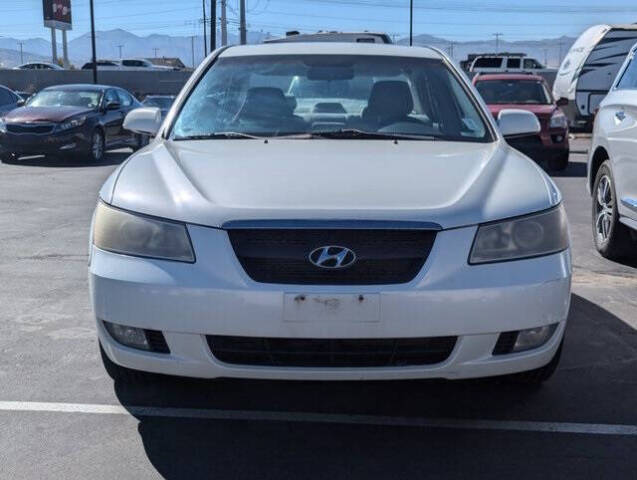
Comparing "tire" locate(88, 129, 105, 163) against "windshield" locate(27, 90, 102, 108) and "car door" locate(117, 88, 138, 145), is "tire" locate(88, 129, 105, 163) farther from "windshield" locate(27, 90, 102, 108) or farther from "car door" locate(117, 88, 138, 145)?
"car door" locate(117, 88, 138, 145)

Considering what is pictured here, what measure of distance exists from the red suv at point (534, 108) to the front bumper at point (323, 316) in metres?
9.37

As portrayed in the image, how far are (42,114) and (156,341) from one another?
12.8 meters

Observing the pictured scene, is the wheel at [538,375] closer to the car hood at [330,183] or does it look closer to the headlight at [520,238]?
the headlight at [520,238]

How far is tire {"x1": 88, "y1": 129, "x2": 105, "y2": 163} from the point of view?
15383 mm

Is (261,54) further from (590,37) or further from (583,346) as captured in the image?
(590,37)

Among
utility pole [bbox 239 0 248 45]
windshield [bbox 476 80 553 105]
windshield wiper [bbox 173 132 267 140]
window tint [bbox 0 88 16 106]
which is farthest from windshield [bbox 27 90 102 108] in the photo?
utility pole [bbox 239 0 248 45]

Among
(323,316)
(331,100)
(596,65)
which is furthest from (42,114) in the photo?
(323,316)

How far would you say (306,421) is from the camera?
3566mm

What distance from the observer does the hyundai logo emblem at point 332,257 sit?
3074 mm

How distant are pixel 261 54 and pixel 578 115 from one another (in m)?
15.8

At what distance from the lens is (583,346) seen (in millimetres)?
4535

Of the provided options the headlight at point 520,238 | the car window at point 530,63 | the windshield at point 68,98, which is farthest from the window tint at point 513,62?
the headlight at point 520,238

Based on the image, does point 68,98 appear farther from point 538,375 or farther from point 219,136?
point 538,375

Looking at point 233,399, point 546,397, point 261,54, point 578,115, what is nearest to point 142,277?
point 233,399
